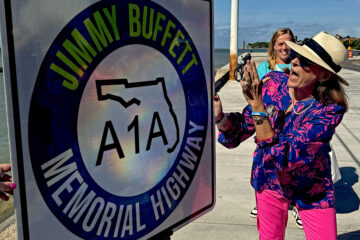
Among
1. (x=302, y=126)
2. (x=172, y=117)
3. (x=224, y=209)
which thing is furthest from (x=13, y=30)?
(x=224, y=209)

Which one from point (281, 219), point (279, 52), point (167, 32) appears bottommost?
point (281, 219)

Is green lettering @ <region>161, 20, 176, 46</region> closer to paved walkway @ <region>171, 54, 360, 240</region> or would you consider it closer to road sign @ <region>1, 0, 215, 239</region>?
road sign @ <region>1, 0, 215, 239</region>

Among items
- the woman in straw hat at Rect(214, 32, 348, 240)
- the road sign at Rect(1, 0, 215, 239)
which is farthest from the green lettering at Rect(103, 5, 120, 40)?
the woman in straw hat at Rect(214, 32, 348, 240)

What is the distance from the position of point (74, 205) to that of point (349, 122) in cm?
853

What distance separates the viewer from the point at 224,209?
4172 mm

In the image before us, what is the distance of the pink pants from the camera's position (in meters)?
2.25

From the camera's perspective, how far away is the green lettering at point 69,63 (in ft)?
2.83

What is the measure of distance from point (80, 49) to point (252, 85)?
109cm

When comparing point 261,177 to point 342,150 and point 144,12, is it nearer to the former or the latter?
point 144,12

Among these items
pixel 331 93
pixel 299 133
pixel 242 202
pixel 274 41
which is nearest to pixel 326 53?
pixel 331 93

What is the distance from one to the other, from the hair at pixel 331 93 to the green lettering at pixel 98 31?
1564 millimetres

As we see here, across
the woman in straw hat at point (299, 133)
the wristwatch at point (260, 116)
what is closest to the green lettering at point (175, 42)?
the woman in straw hat at point (299, 133)

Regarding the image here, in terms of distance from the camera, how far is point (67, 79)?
884 mm

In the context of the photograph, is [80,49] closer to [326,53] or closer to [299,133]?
[299,133]
